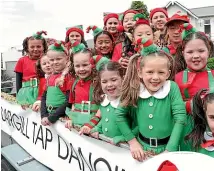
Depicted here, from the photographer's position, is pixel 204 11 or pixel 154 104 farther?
pixel 204 11

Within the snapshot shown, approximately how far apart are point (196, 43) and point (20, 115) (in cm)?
311

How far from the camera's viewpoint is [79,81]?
362cm

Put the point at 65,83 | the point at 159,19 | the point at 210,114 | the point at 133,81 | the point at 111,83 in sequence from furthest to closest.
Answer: the point at 159,19 < the point at 65,83 < the point at 111,83 < the point at 133,81 < the point at 210,114

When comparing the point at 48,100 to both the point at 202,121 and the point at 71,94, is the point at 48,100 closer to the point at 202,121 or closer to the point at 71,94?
the point at 71,94

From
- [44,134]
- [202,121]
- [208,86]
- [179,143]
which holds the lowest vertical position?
[44,134]

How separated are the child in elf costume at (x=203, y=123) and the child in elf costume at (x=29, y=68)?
3.29m

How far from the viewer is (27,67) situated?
530 centimetres

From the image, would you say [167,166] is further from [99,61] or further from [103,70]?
[99,61]

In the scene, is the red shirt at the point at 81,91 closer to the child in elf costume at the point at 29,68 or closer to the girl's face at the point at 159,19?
the child in elf costume at the point at 29,68

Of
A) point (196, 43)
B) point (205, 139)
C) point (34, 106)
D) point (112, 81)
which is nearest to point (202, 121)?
point (205, 139)

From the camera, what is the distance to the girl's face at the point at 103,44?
4195 millimetres

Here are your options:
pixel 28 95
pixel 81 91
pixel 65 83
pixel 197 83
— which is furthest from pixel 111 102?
pixel 28 95

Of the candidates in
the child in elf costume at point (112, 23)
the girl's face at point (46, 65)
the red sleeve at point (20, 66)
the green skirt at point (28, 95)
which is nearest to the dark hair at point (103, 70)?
the girl's face at point (46, 65)

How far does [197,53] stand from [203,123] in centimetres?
65
